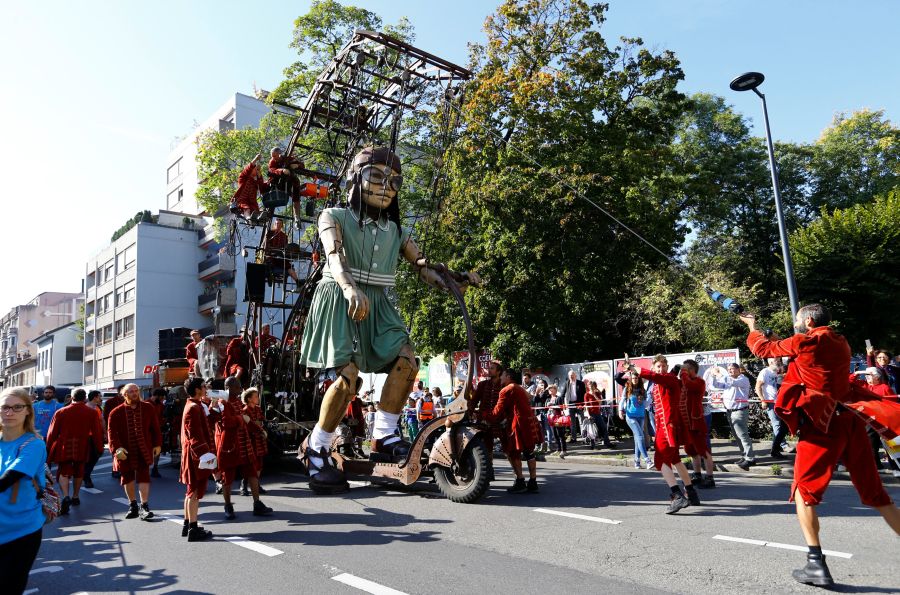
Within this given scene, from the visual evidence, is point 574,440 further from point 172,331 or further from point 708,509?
point 172,331

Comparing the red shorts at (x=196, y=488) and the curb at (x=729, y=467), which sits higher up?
the red shorts at (x=196, y=488)

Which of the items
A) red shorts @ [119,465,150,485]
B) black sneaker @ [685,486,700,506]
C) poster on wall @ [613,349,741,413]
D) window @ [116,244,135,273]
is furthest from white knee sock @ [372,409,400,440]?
window @ [116,244,135,273]

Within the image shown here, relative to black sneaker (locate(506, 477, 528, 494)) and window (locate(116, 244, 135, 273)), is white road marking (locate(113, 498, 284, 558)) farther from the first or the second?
window (locate(116, 244, 135, 273))

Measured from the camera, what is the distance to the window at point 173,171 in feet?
170

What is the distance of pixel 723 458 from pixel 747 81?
6387 millimetres

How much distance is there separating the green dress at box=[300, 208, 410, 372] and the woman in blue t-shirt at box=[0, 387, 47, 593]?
145 inches

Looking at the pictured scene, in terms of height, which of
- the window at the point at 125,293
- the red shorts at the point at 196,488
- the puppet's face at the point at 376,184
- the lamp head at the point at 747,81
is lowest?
the red shorts at the point at 196,488

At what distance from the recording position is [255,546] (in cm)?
572

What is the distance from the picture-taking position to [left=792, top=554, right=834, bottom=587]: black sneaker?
404cm

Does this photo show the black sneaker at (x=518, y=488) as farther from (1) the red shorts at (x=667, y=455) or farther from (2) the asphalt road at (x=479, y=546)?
(1) the red shorts at (x=667, y=455)

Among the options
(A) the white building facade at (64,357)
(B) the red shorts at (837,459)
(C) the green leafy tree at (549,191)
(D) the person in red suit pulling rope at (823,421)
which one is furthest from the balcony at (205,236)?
(B) the red shorts at (837,459)

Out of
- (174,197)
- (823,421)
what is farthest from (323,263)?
(174,197)

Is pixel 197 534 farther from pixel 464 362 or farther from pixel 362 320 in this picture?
pixel 464 362

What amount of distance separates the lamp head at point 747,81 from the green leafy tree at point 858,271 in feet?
37.8
